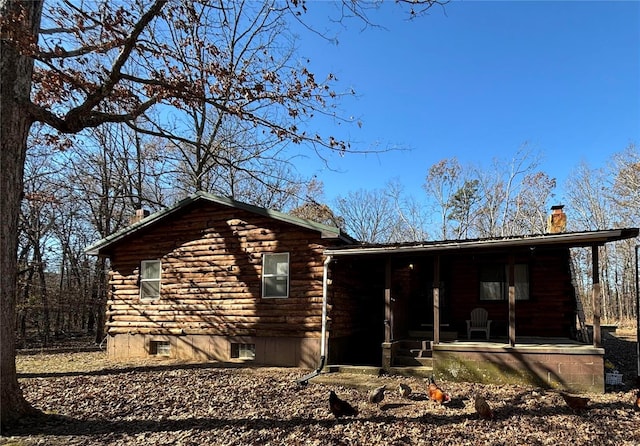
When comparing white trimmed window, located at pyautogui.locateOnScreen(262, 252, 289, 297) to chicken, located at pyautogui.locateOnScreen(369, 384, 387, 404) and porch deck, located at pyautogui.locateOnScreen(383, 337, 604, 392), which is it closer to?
porch deck, located at pyautogui.locateOnScreen(383, 337, 604, 392)

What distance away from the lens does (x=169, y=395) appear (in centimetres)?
873

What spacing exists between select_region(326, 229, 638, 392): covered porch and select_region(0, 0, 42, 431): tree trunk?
255 inches

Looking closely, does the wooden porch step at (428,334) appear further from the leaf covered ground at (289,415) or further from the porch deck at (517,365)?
the leaf covered ground at (289,415)

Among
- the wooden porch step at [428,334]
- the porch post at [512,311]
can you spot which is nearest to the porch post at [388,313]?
the wooden porch step at [428,334]

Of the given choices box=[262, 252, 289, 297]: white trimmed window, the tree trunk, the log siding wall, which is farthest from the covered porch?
the tree trunk

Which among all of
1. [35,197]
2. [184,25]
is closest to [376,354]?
[184,25]

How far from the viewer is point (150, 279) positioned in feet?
46.6

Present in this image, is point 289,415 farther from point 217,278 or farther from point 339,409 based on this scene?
point 217,278

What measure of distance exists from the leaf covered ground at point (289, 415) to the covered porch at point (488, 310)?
0.52 metres

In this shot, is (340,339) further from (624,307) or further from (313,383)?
(624,307)

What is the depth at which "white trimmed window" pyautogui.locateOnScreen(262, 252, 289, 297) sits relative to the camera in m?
12.4

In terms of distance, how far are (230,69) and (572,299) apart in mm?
10977

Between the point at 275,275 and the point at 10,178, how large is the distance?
6780mm

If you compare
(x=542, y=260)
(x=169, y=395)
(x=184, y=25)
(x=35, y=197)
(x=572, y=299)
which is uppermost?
(x=184, y=25)
